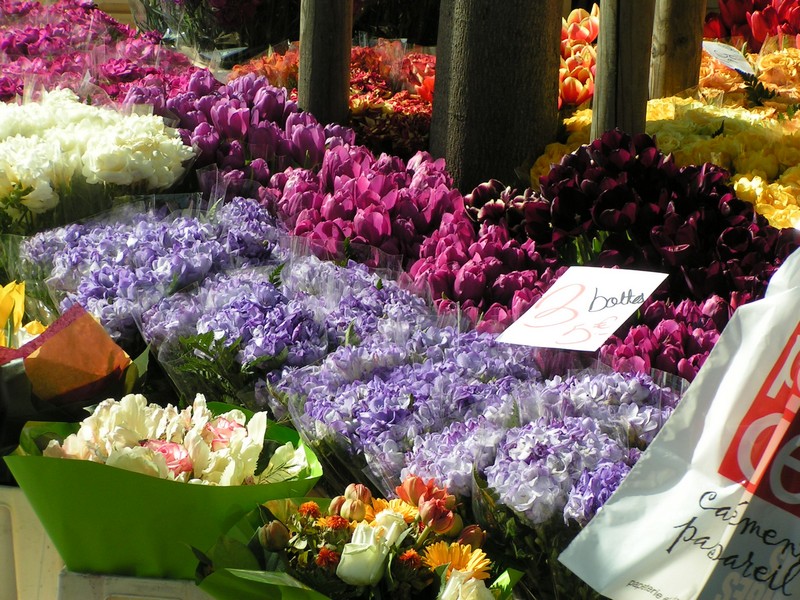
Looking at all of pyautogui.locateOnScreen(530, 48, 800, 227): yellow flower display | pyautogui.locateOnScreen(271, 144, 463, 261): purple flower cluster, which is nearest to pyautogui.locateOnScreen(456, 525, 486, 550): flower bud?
pyautogui.locateOnScreen(271, 144, 463, 261): purple flower cluster

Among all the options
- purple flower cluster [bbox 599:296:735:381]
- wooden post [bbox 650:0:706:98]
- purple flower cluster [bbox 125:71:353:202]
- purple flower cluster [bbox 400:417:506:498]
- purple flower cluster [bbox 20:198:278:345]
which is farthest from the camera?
wooden post [bbox 650:0:706:98]

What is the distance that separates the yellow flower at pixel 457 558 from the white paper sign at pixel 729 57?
233 cm

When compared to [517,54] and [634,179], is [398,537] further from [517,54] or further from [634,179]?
[517,54]

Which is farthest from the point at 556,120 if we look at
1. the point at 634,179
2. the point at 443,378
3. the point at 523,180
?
the point at 443,378

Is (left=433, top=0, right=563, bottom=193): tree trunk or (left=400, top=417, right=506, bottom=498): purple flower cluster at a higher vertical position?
(left=433, top=0, right=563, bottom=193): tree trunk

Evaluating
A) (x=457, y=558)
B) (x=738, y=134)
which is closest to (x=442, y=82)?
(x=738, y=134)

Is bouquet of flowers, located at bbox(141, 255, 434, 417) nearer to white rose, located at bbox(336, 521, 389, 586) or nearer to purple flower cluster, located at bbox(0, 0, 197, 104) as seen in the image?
white rose, located at bbox(336, 521, 389, 586)

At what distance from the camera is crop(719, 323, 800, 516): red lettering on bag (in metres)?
0.99

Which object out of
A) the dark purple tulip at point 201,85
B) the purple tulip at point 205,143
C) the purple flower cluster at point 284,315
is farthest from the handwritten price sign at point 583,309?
the dark purple tulip at point 201,85

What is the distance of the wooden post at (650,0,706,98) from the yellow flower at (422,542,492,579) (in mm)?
2424

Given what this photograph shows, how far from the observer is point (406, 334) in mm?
1722

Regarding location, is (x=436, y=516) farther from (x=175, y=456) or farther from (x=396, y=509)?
(x=175, y=456)

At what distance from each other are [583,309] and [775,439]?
0.66 m

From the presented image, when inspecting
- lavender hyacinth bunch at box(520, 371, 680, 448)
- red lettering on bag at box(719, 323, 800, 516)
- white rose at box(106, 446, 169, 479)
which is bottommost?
white rose at box(106, 446, 169, 479)
